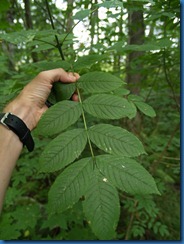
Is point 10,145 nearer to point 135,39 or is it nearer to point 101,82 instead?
point 101,82

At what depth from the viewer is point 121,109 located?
119 cm

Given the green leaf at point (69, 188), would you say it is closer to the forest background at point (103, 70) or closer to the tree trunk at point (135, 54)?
the forest background at point (103, 70)

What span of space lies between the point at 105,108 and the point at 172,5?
1.14 meters

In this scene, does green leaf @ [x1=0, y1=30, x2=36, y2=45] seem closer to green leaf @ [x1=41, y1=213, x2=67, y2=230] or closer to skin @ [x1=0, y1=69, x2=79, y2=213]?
skin @ [x1=0, y1=69, x2=79, y2=213]

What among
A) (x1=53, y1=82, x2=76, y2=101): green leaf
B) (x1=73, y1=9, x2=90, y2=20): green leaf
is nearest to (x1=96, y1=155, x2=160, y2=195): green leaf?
(x1=53, y1=82, x2=76, y2=101): green leaf

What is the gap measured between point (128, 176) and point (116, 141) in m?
0.18

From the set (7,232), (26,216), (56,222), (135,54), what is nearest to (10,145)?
(7,232)

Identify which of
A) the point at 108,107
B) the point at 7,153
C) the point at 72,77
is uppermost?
the point at 72,77

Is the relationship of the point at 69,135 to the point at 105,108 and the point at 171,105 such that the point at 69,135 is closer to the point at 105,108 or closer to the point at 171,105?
the point at 105,108

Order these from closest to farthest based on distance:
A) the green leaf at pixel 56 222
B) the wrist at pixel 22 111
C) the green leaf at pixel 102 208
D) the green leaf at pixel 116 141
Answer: the green leaf at pixel 102 208 → the green leaf at pixel 116 141 → the wrist at pixel 22 111 → the green leaf at pixel 56 222

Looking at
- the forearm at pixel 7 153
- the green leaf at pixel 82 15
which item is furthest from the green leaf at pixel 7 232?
the green leaf at pixel 82 15

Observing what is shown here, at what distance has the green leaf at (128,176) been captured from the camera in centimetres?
92

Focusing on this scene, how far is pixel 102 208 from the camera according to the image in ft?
2.90

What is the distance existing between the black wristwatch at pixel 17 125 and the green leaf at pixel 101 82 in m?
0.44
